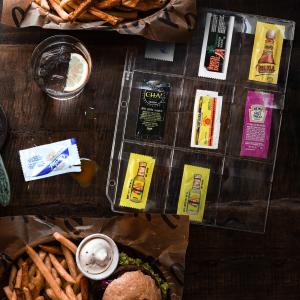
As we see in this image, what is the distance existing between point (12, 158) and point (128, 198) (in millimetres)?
498

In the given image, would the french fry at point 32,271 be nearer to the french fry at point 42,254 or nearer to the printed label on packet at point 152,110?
the french fry at point 42,254

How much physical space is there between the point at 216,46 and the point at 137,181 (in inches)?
25.7

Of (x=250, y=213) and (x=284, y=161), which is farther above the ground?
(x=284, y=161)

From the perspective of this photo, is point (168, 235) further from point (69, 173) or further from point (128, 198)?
point (69, 173)

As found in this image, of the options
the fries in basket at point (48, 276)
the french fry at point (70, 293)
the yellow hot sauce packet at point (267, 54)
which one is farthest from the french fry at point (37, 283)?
the yellow hot sauce packet at point (267, 54)

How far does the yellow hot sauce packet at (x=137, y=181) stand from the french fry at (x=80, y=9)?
1.95 feet

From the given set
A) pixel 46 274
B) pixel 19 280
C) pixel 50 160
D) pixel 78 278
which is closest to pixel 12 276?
pixel 19 280

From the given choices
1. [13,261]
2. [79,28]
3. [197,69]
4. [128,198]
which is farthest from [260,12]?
[13,261]

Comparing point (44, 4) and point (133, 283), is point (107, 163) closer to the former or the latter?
point (133, 283)

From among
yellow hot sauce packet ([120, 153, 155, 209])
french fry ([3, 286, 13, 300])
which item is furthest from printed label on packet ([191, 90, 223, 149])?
french fry ([3, 286, 13, 300])

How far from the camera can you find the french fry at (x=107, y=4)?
1877 millimetres

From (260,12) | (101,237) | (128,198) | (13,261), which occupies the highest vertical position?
(260,12)

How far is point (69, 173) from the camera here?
2.05 meters

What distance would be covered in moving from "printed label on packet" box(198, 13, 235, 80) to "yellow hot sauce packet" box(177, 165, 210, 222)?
405mm
